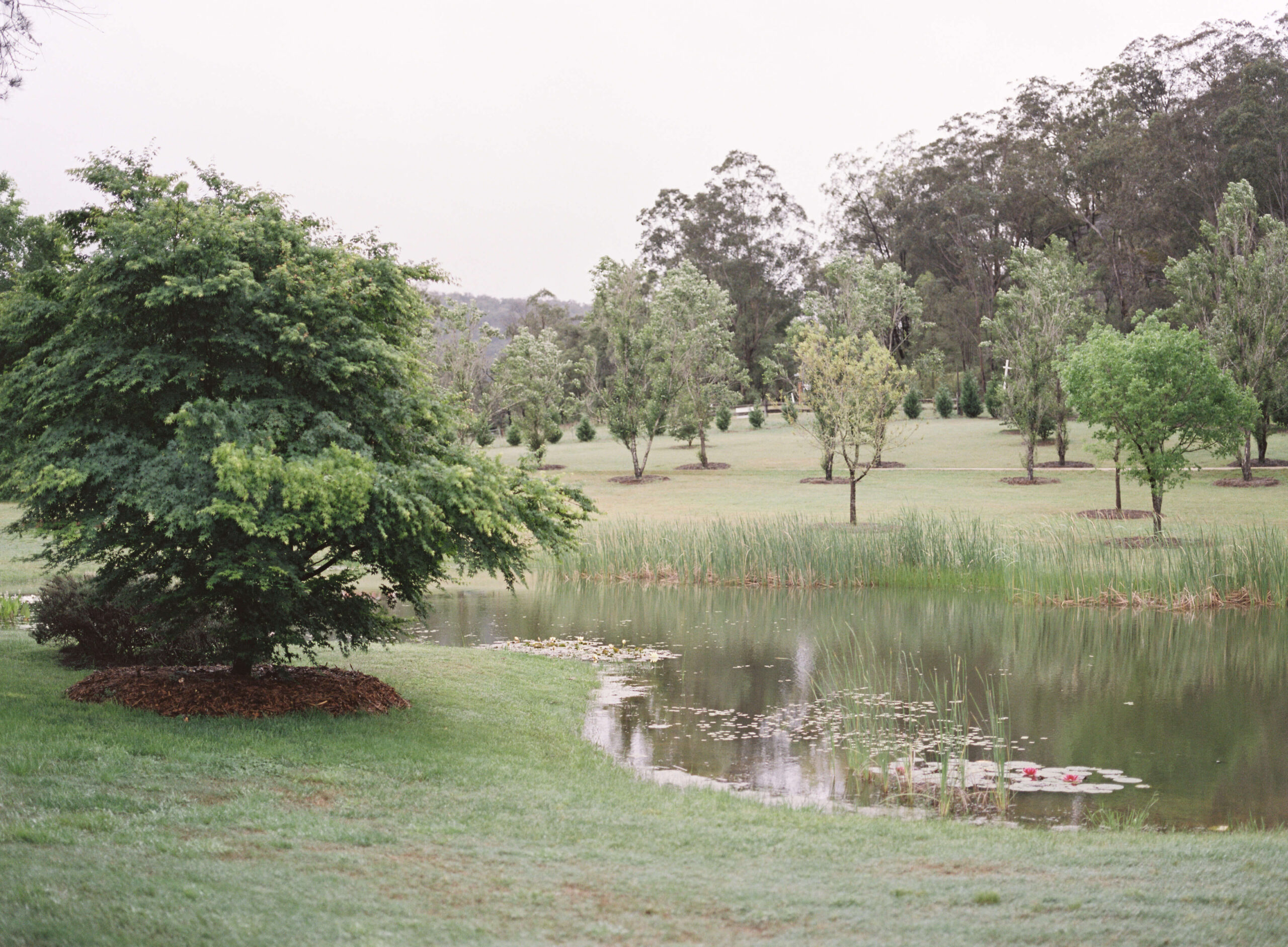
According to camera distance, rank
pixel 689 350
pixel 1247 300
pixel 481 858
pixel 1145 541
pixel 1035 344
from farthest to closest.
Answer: pixel 689 350
pixel 1035 344
pixel 1247 300
pixel 1145 541
pixel 481 858

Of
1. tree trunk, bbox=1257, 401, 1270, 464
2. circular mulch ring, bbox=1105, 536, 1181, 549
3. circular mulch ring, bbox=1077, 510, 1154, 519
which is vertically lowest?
circular mulch ring, bbox=1105, 536, 1181, 549

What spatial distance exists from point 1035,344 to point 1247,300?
5584 millimetres

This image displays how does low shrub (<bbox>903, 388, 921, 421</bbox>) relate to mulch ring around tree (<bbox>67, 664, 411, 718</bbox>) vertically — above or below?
above

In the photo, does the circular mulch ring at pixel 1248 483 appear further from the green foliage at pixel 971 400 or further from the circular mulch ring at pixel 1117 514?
the green foliage at pixel 971 400

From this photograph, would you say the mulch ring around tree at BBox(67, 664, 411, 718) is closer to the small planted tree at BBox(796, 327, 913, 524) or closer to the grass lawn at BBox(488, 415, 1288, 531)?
the grass lawn at BBox(488, 415, 1288, 531)

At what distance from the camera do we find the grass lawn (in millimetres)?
27062

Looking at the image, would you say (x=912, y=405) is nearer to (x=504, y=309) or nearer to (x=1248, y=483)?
(x=1248, y=483)

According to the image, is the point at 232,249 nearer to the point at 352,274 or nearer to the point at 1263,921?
the point at 352,274

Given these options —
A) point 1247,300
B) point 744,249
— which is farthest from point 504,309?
point 1247,300

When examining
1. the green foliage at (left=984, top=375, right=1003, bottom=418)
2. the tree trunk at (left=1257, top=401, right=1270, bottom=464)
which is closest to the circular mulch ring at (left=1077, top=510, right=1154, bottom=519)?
the tree trunk at (left=1257, top=401, right=1270, bottom=464)

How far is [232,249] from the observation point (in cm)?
828

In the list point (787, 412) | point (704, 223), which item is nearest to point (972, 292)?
point (704, 223)

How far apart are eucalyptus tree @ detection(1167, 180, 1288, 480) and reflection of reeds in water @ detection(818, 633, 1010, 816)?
70.9ft

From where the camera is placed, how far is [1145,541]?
2109 centimetres
